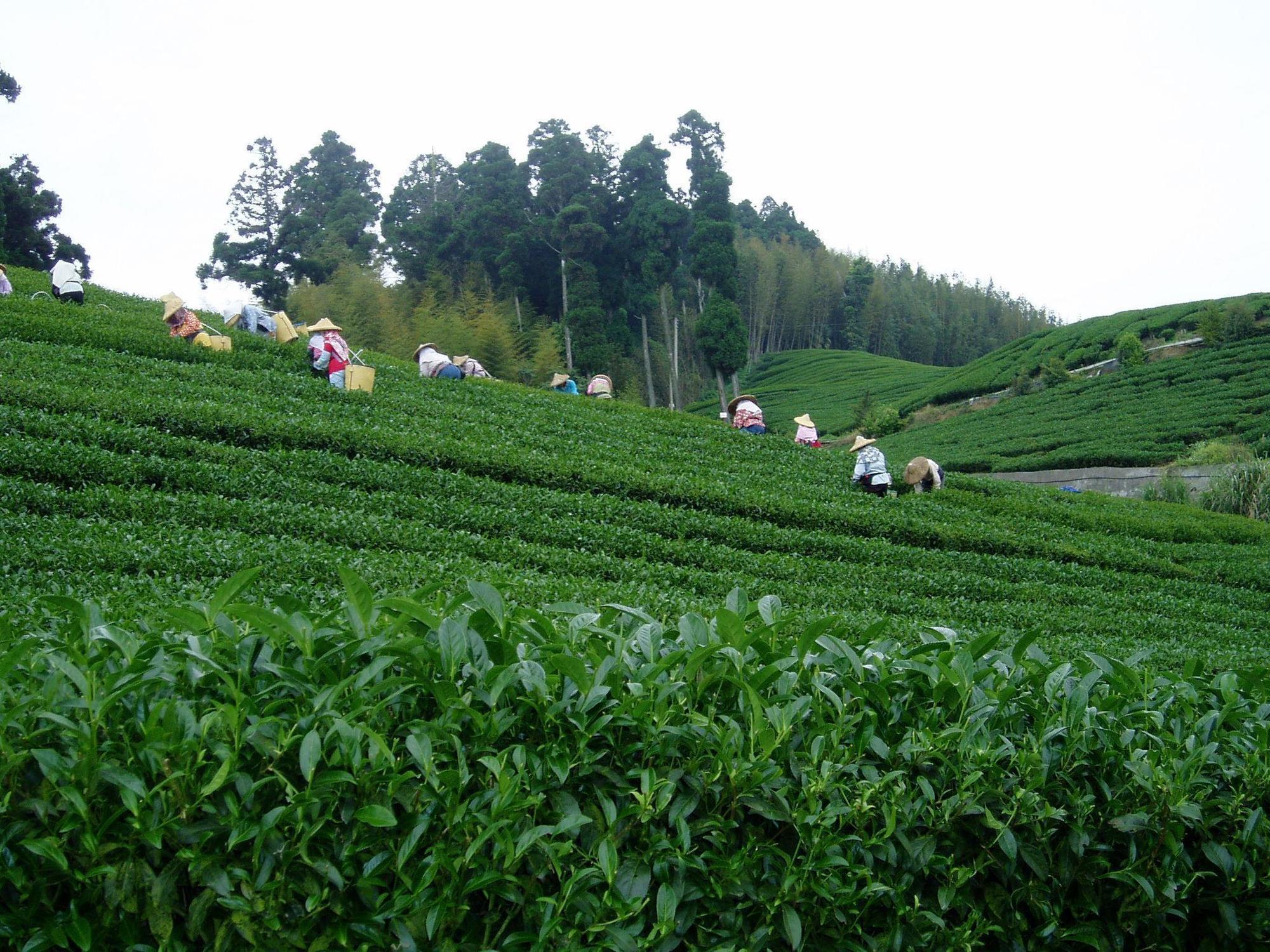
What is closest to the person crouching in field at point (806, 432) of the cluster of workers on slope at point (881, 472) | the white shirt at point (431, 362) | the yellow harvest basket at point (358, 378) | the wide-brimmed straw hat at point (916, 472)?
the cluster of workers on slope at point (881, 472)

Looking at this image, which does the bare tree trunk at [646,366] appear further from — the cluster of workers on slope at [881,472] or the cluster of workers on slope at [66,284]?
the cluster of workers on slope at [881,472]

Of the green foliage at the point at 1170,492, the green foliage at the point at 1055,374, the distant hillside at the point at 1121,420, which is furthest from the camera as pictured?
the green foliage at the point at 1055,374

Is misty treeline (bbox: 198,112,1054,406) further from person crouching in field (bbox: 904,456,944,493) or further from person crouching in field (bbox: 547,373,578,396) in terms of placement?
person crouching in field (bbox: 904,456,944,493)

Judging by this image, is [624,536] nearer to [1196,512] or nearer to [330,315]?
[1196,512]

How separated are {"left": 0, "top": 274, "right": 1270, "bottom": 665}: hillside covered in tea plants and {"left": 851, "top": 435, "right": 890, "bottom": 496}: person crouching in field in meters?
0.26

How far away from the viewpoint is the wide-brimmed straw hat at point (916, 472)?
1438cm

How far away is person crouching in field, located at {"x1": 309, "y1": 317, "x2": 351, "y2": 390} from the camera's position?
1441 cm

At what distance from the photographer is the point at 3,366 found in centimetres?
1148

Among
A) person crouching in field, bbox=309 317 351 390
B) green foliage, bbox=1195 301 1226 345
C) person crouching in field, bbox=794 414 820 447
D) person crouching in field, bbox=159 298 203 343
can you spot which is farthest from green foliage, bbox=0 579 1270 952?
green foliage, bbox=1195 301 1226 345

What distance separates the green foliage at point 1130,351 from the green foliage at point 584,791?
32.9 m

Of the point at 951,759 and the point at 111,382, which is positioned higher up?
the point at 111,382

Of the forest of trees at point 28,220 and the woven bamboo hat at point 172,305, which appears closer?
the woven bamboo hat at point 172,305

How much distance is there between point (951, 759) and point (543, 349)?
30.6m

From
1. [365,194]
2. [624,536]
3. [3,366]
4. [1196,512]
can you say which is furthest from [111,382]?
[365,194]
